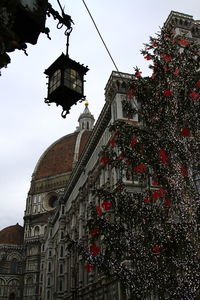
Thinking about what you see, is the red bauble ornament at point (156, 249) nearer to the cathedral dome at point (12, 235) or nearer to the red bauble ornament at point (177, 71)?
the red bauble ornament at point (177, 71)

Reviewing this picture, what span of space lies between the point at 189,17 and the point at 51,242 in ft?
129

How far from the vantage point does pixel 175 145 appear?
12758mm

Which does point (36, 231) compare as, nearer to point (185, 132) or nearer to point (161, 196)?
point (161, 196)

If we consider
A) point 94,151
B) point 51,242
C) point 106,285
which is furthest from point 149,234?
point 51,242

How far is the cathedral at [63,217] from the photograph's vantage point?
88.8 ft

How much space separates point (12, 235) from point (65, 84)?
73206 mm

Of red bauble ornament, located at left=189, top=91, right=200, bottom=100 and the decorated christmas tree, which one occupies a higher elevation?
red bauble ornament, located at left=189, top=91, right=200, bottom=100

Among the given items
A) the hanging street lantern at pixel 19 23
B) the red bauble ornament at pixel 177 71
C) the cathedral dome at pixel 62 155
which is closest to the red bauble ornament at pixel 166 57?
the red bauble ornament at pixel 177 71

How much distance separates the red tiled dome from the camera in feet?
263

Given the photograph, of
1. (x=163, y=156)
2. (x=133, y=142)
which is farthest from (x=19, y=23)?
(x=133, y=142)

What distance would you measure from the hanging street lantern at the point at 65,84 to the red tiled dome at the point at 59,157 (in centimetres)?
7239

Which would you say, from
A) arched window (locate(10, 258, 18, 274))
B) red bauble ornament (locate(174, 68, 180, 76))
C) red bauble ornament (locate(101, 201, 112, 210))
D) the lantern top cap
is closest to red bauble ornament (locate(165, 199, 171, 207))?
red bauble ornament (locate(101, 201, 112, 210))

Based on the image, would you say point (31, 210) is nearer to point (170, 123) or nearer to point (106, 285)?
point (106, 285)

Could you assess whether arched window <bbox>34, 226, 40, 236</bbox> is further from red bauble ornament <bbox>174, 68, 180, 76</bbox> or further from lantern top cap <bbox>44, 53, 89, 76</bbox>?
lantern top cap <bbox>44, 53, 89, 76</bbox>
